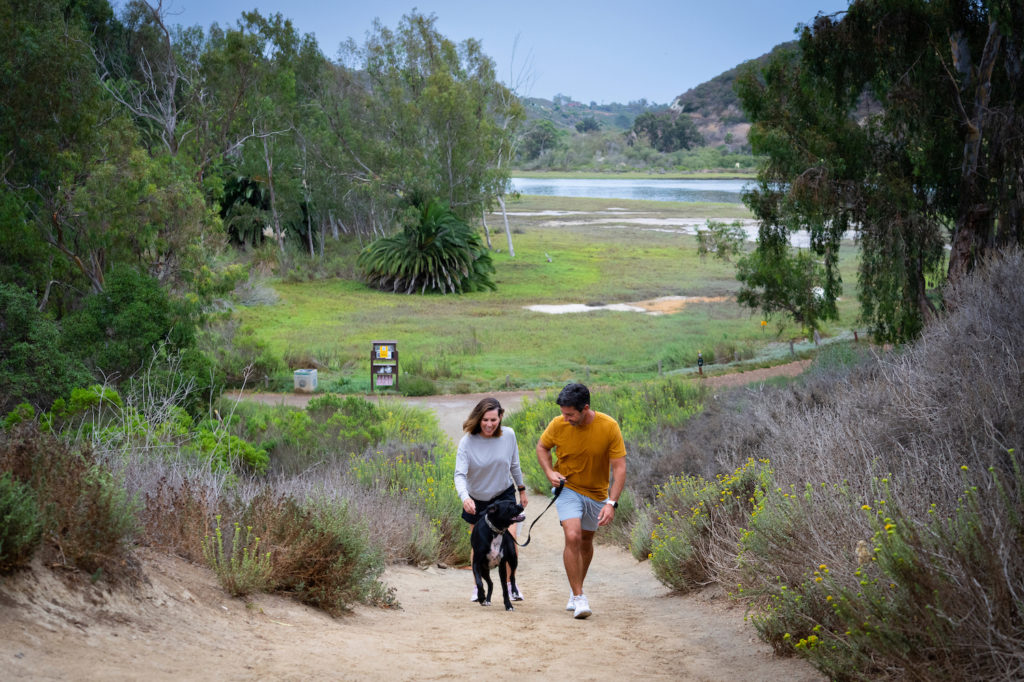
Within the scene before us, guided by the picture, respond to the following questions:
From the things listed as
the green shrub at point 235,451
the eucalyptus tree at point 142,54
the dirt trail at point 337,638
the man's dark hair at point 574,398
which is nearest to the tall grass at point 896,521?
the dirt trail at point 337,638

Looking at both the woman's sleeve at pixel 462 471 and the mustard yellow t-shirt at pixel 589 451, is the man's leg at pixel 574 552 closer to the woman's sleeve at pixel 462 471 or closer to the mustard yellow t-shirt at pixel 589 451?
the mustard yellow t-shirt at pixel 589 451

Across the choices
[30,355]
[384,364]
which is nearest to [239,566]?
[30,355]

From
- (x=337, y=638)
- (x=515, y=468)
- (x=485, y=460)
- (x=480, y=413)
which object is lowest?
(x=337, y=638)

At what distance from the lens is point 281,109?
51.9 m

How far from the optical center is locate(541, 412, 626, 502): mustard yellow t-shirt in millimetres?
7000

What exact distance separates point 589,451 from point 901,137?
49.8ft

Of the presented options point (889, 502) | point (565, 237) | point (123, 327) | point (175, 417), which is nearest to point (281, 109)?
point (565, 237)

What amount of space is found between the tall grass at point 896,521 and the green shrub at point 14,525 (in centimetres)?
373

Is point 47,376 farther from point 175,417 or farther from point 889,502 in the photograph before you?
point 889,502

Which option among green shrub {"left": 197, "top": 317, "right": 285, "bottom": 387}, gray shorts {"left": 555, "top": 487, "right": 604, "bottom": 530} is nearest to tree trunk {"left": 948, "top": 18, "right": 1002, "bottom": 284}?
gray shorts {"left": 555, "top": 487, "right": 604, "bottom": 530}

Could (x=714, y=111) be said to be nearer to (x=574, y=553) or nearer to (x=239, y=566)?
(x=574, y=553)

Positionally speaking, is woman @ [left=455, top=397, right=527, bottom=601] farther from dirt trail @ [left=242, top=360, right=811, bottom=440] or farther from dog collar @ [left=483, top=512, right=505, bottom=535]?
dirt trail @ [left=242, top=360, right=811, bottom=440]

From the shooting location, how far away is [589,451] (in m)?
7.01

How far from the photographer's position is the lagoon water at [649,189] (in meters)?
120
